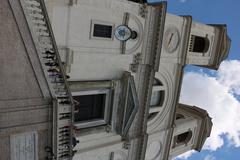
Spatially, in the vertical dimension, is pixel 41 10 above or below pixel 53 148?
above

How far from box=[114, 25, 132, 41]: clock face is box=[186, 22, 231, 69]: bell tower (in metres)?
4.66

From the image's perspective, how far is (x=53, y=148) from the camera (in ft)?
37.7

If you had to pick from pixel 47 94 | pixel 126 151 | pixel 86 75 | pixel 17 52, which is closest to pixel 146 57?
pixel 86 75

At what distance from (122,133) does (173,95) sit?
3.93 meters

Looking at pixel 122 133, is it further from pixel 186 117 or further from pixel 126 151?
pixel 186 117

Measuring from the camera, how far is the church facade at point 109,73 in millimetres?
10867

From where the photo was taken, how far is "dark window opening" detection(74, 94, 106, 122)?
15.1m

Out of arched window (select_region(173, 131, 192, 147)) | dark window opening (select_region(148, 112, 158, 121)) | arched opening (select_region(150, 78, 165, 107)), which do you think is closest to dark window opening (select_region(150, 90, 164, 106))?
arched opening (select_region(150, 78, 165, 107))

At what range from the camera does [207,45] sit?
1978cm

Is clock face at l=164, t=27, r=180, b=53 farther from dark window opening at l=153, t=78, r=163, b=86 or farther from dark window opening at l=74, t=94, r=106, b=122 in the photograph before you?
dark window opening at l=74, t=94, r=106, b=122

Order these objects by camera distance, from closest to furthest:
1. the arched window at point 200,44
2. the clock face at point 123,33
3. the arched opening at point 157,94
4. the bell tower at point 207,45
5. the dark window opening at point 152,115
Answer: the clock face at point 123,33 → the arched opening at point 157,94 → the dark window opening at point 152,115 → the bell tower at point 207,45 → the arched window at point 200,44

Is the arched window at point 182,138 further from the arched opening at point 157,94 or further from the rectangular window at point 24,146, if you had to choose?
the rectangular window at point 24,146

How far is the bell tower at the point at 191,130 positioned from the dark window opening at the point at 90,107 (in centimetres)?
599

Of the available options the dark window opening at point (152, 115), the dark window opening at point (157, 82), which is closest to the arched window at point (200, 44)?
the dark window opening at point (157, 82)
